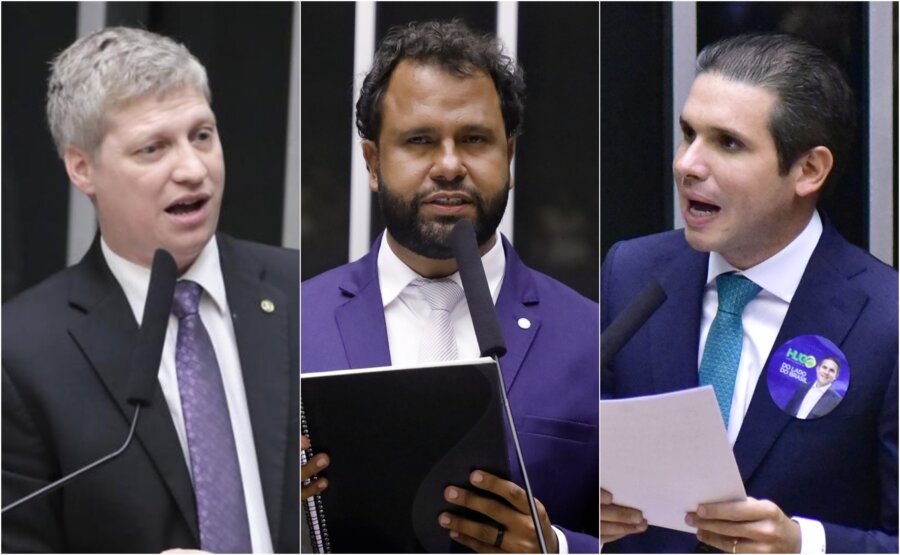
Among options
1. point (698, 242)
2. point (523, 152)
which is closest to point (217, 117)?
point (523, 152)

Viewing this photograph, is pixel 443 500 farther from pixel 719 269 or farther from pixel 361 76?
pixel 361 76

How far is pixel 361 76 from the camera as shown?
3555 millimetres

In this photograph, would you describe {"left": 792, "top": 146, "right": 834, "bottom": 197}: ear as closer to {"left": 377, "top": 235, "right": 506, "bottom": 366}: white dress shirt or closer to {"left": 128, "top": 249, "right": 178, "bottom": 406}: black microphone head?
{"left": 377, "top": 235, "right": 506, "bottom": 366}: white dress shirt

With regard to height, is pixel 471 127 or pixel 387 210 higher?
pixel 471 127

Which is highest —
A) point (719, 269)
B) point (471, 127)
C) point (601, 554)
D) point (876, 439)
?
point (471, 127)

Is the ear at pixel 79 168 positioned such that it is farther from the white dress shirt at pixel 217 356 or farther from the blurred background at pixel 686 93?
the blurred background at pixel 686 93

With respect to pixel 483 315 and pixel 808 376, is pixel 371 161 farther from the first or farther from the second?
pixel 808 376

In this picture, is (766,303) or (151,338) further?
(766,303)

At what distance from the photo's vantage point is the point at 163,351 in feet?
11.3

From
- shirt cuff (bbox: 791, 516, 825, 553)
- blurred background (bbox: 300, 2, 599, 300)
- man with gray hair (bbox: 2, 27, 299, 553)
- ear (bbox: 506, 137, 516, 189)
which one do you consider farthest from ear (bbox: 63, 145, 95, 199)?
shirt cuff (bbox: 791, 516, 825, 553)

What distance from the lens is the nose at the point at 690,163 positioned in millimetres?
3449

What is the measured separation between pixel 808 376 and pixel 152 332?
1.77 meters

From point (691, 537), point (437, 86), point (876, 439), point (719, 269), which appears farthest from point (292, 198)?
point (876, 439)

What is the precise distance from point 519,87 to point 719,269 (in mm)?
774
